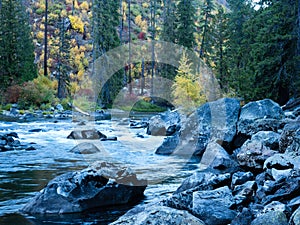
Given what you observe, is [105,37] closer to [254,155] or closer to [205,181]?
[254,155]

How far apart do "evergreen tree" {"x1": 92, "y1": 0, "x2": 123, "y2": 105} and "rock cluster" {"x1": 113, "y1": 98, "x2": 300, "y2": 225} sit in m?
25.7

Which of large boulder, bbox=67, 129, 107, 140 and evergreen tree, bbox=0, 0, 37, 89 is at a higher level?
evergreen tree, bbox=0, 0, 37, 89

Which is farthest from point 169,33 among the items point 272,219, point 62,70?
point 272,219

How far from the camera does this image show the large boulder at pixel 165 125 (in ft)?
58.9

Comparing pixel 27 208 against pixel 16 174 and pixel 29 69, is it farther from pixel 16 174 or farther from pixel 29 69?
pixel 29 69

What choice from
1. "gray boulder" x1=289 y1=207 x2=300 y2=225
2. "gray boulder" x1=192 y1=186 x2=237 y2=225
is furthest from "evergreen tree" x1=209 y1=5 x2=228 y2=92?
"gray boulder" x1=289 y1=207 x2=300 y2=225

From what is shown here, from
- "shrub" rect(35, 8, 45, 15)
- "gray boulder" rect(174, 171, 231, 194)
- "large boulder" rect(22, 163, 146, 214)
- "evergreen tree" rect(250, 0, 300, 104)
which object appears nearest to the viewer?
"large boulder" rect(22, 163, 146, 214)

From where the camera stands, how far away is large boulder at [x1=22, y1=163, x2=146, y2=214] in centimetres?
682

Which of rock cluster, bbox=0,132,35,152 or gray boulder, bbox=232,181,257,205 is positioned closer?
gray boulder, bbox=232,181,257,205

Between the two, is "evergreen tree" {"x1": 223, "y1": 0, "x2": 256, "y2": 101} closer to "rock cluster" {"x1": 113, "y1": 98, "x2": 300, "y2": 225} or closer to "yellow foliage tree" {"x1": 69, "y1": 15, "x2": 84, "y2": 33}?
"rock cluster" {"x1": 113, "y1": 98, "x2": 300, "y2": 225}

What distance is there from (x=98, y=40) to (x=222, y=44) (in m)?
12.1

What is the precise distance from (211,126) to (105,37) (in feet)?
89.2

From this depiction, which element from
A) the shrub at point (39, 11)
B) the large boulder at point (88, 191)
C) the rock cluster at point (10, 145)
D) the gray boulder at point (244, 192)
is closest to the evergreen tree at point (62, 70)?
the rock cluster at point (10, 145)

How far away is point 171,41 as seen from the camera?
44.0 m
